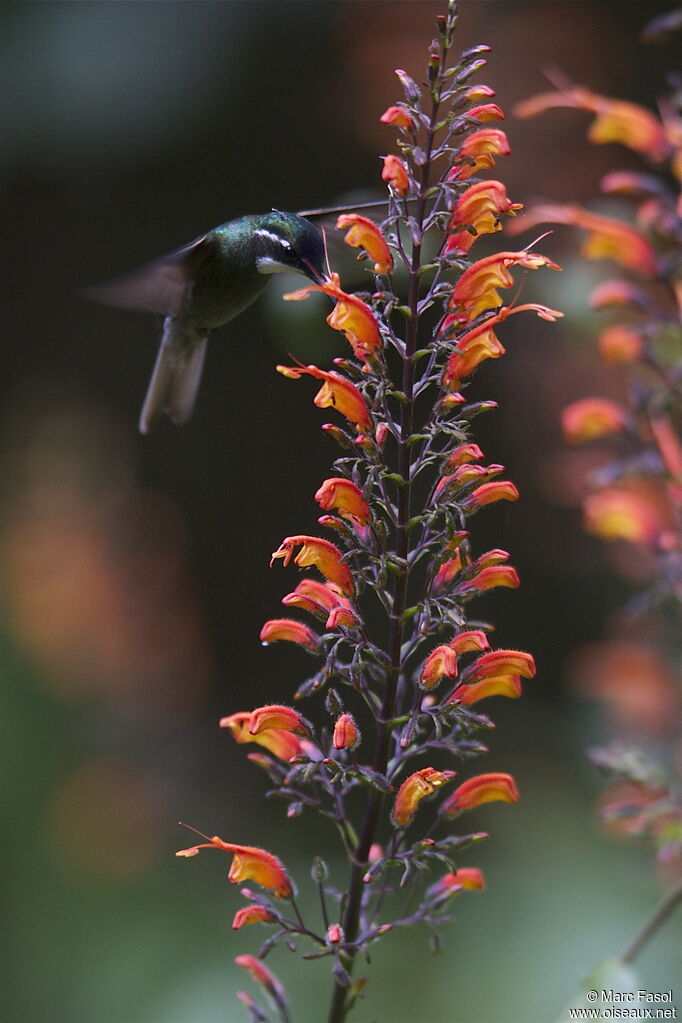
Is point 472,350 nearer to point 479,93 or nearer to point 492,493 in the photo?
point 492,493

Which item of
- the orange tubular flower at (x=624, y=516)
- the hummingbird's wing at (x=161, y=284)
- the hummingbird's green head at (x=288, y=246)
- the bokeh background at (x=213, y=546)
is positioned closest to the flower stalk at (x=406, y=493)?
the hummingbird's green head at (x=288, y=246)

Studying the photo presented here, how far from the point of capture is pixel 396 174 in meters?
1.11

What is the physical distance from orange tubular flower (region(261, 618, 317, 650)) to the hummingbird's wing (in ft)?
1.91

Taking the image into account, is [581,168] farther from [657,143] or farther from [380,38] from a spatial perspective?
[657,143]

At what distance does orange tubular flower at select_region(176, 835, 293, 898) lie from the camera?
49.0 inches

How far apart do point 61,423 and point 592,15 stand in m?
2.20

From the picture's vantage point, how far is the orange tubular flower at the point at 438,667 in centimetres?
111

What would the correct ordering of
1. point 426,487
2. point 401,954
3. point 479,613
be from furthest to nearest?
1. point 479,613
2. point 426,487
3. point 401,954

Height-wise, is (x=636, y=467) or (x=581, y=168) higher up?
(x=581, y=168)

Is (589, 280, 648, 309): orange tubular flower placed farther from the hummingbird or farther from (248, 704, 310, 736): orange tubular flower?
(248, 704, 310, 736): orange tubular flower

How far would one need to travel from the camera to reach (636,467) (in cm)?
184

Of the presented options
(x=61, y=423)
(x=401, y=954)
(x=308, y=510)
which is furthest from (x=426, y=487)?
(x=401, y=954)

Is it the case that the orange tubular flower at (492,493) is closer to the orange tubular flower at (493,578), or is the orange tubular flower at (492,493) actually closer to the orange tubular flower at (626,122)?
the orange tubular flower at (493,578)

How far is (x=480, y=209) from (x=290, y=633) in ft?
1.67
